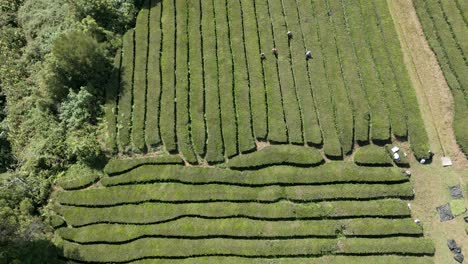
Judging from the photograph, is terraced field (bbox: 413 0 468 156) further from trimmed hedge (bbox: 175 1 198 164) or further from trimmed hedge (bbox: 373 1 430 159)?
trimmed hedge (bbox: 175 1 198 164)

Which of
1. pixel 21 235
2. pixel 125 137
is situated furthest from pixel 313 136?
pixel 21 235

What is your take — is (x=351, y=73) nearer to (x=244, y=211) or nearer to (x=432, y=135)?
(x=432, y=135)

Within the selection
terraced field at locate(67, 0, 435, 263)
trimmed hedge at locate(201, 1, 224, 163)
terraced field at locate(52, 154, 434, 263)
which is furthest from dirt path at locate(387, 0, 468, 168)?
trimmed hedge at locate(201, 1, 224, 163)

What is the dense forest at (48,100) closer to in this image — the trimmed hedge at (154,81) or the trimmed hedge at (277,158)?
the trimmed hedge at (154,81)

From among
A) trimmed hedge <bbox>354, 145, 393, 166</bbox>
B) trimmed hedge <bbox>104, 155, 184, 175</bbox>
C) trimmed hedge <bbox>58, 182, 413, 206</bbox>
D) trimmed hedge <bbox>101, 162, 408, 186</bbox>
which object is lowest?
trimmed hedge <bbox>58, 182, 413, 206</bbox>

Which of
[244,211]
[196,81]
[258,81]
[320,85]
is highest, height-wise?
[196,81]

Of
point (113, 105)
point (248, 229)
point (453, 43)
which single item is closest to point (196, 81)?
point (113, 105)
